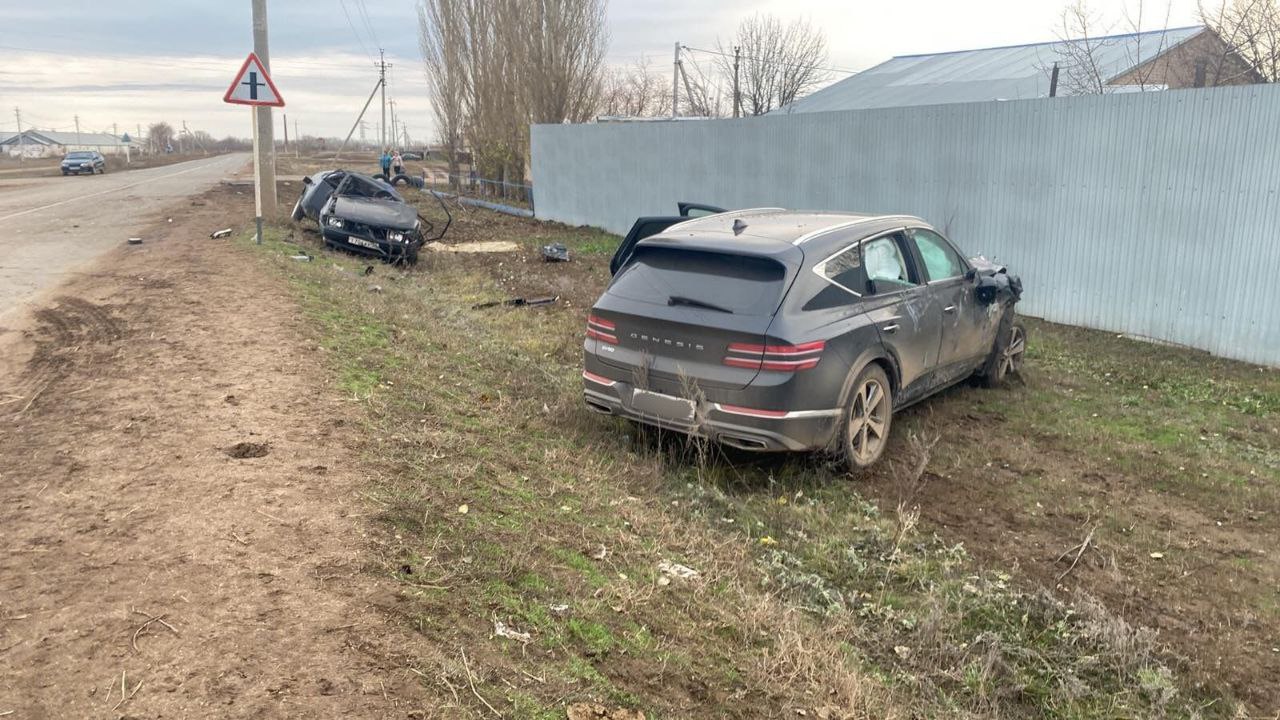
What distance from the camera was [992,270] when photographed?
767cm

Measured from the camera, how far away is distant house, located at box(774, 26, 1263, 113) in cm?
2230

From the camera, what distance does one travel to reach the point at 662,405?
5.45 metres

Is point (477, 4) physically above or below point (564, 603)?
above

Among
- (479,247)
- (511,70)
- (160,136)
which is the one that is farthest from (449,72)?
(160,136)

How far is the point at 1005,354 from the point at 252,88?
11.0 metres

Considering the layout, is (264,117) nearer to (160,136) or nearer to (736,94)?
(736,94)

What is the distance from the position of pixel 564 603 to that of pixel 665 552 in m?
0.89

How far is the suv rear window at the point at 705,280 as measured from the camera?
531 cm

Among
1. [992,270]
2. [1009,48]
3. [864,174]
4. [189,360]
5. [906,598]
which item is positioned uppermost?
[1009,48]

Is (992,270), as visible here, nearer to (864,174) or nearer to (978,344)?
(978,344)

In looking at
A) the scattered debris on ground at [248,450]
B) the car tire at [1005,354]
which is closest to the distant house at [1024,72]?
the car tire at [1005,354]

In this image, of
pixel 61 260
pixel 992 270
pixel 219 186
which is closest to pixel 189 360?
pixel 992 270

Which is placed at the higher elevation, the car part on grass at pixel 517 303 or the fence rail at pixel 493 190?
the fence rail at pixel 493 190

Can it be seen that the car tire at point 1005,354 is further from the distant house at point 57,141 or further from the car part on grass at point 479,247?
the distant house at point 57,141
